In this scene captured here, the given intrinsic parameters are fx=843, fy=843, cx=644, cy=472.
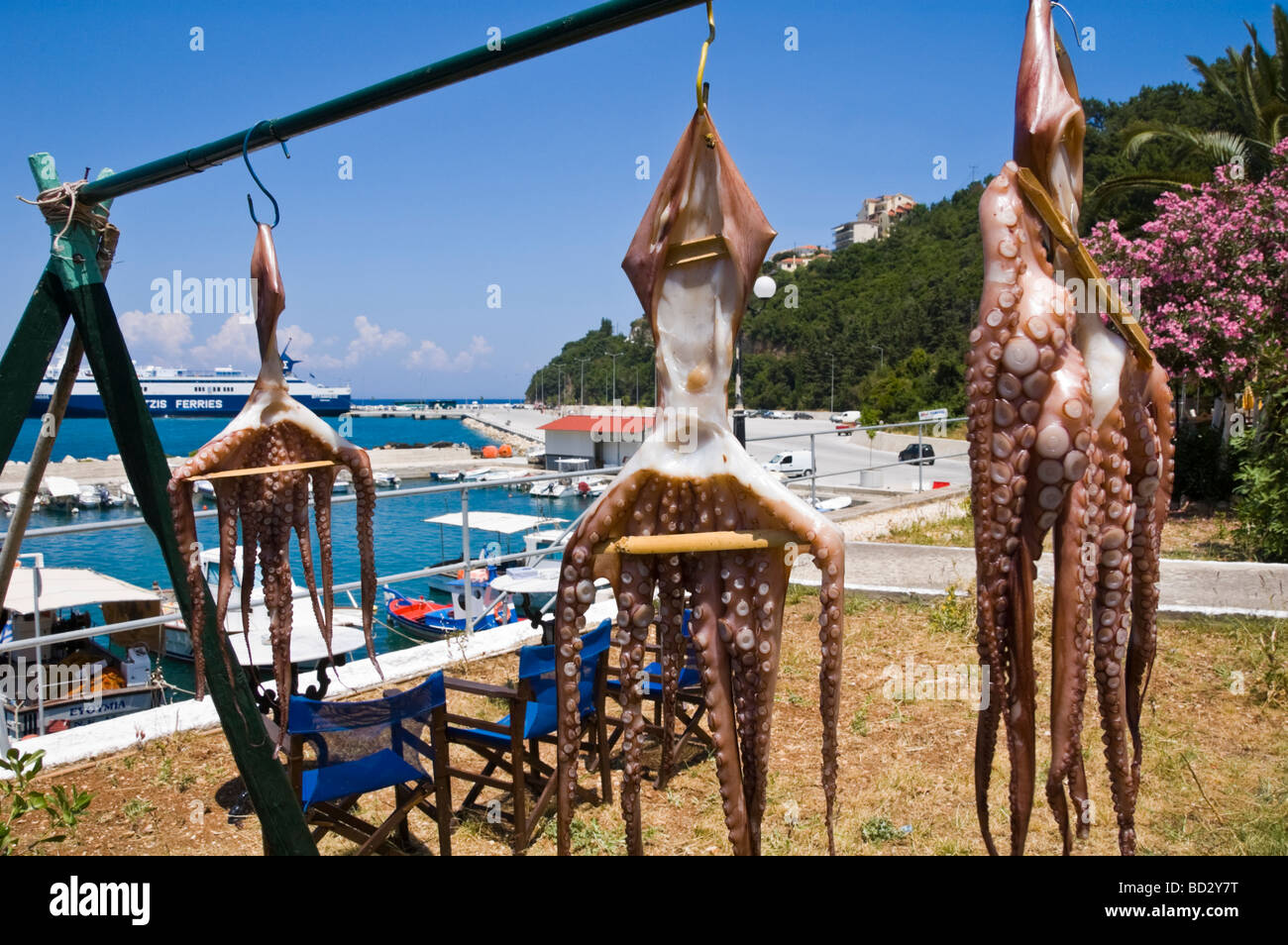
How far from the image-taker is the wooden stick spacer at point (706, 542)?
5.17 ft

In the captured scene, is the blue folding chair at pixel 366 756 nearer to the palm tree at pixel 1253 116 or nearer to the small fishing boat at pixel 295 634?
the small fishing boat at pixel 295 634

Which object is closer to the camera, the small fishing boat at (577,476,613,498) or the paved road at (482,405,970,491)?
the paved road at (482,405,970,491)

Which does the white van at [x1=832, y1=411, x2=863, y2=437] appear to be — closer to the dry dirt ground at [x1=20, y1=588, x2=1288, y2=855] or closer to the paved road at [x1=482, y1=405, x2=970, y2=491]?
the paved road at [x1=482, y1=405, x2=970, y2=491]

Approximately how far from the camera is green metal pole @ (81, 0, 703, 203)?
6.56ft

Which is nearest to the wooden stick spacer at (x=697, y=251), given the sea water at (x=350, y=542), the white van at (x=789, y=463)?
the sea water at (x=350, y=542)

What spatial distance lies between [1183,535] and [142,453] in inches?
465

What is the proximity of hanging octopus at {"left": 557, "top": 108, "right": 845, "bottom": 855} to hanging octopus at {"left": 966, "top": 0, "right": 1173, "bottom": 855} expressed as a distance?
1.09 ft

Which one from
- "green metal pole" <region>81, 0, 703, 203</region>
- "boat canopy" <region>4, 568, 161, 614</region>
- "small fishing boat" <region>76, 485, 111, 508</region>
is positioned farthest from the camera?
"small fishing boat" <region>76, 485, 111, 508</region>

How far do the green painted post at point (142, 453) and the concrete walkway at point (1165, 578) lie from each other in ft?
18.4

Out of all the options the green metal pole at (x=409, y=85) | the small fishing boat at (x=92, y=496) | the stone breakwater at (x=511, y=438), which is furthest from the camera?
the stone breakwater at (x=511, y=438)

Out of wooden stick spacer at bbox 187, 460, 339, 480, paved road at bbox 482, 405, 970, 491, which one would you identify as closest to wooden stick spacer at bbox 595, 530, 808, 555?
wooden stick spacer at bbox 187, 460, 339, 480
